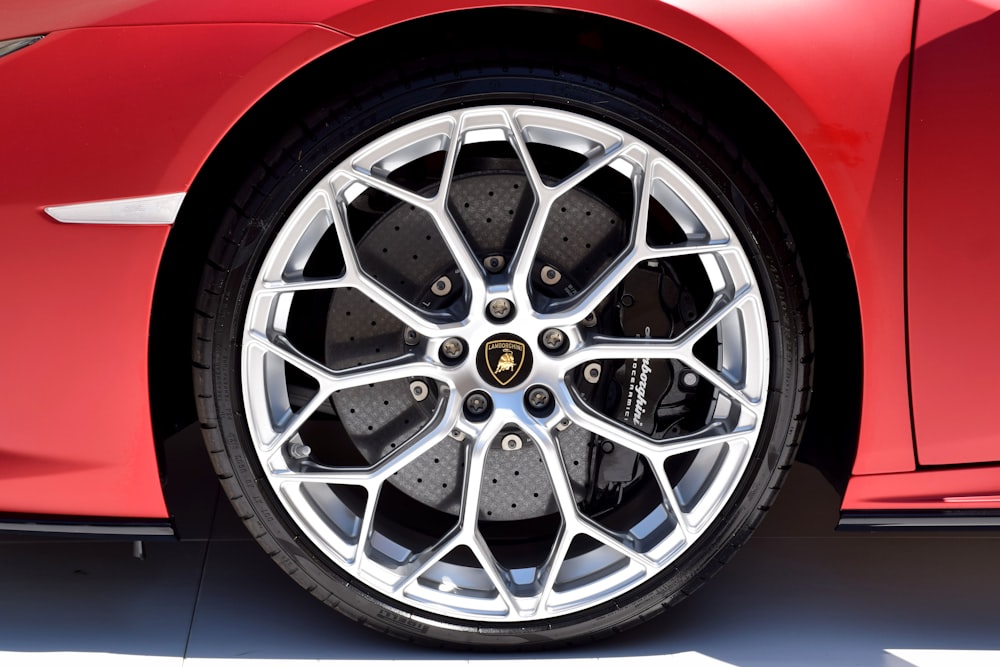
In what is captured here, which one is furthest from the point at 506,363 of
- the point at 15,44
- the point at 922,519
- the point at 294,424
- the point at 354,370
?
the point at 15,44

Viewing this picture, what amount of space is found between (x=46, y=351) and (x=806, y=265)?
3.75 feet

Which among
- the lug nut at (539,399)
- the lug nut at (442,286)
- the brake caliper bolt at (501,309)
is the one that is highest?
the lug nut at (442,286)

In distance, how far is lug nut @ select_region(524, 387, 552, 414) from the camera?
161 cm

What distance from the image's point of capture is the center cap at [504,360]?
62.1 inches

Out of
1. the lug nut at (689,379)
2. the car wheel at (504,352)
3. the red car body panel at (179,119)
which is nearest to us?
the red car body panel at (179,119)

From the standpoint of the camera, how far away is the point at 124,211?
1.44m

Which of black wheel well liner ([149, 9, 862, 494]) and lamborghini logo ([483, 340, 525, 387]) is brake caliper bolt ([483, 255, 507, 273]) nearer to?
lamborghini logo ([483, 340, 525, 387])

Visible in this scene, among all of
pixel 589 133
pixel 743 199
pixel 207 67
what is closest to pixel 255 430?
pixel 207 67

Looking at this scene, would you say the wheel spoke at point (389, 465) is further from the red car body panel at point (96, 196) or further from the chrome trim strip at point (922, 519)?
the chrome trim strip at point (922, 519)

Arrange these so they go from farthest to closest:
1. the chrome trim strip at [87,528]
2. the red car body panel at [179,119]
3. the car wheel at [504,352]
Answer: the chrome trim strip at [87,528] → the car wheel at [504,352] → the red car body panel at [179,119]

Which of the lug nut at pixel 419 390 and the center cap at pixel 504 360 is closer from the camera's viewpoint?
the center cap at pixel 504 360

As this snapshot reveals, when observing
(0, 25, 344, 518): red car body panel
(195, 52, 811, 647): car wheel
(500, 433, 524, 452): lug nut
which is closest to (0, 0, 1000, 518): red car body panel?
(0, 25, 344, 518): red car body panel

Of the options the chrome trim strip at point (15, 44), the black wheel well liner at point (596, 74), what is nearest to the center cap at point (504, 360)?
the black wheel well liner at point (596, 74)

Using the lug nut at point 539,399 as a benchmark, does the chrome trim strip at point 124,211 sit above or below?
above
